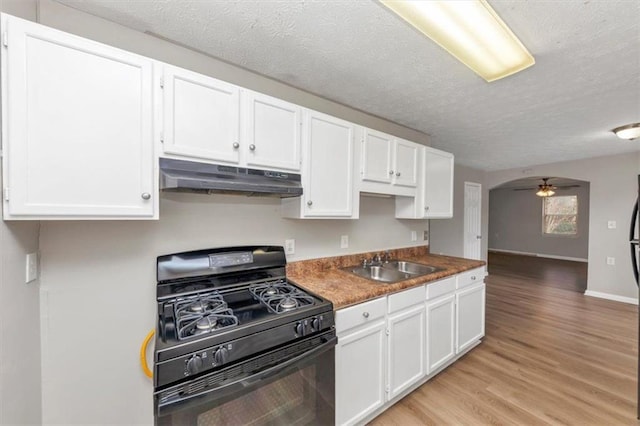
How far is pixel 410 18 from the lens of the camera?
4.07ft

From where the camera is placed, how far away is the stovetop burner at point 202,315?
1.08 meters

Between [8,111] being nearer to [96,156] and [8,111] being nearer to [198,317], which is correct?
[96,156]

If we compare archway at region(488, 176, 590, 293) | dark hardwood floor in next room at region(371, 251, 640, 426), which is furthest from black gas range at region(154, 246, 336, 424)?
archway at region(488, 176, 590, 293)

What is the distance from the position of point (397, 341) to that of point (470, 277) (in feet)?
3.70

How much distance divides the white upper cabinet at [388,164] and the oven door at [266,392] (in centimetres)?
125

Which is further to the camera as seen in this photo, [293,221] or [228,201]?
[293,221]

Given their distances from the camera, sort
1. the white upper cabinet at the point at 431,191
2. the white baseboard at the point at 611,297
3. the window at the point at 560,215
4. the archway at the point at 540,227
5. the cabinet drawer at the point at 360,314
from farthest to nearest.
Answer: the window at the point at 560,215
the archway at the point at 540,227
the white baseboard at the point at 611,297
the white upper cabinet at the point at 431,191
the cabinet drawer at the point at 360,314

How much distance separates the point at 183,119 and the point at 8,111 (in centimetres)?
59

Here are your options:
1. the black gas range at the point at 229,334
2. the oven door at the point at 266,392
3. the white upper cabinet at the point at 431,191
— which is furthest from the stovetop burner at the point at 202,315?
the white upper cabinet at the point at 431,191

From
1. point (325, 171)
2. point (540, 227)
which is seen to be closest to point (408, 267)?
point (325, 171)

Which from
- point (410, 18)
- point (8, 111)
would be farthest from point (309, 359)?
point (410, 18)

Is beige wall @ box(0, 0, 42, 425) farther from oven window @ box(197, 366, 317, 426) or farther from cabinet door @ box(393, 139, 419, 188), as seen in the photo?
cabinet door @ box(393, 139, 419, 188)

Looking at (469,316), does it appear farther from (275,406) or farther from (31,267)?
(31,267)

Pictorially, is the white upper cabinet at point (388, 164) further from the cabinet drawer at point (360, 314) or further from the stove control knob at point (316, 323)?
the stove control knob at point (316, 323)
